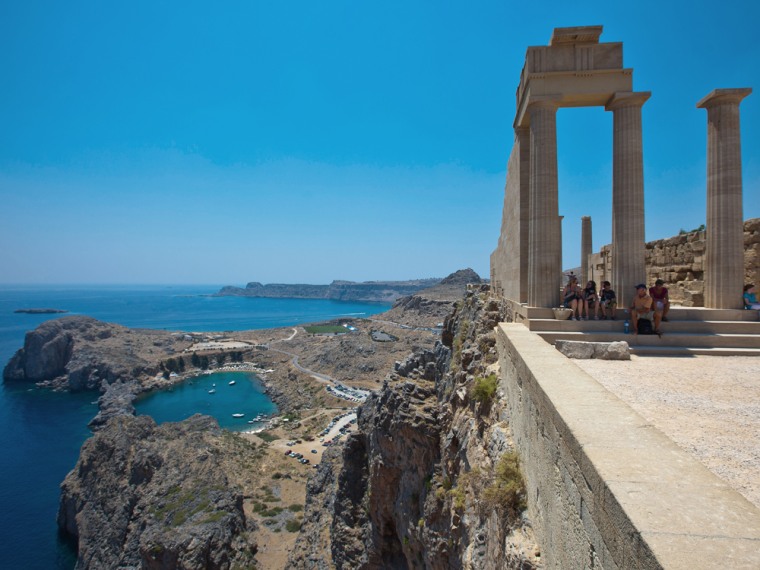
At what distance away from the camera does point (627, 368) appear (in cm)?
728

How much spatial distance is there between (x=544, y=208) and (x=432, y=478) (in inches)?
398

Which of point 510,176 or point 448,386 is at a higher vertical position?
point 510,176

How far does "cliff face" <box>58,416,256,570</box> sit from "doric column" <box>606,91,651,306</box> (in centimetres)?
2548

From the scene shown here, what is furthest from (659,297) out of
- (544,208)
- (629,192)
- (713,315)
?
(544,208)

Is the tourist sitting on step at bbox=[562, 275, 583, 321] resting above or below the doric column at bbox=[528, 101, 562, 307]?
below

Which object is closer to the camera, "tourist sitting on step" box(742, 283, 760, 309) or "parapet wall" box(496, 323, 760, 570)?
"parapet wall" box(496, 323, 760, 570)

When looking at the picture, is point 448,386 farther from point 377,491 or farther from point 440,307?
point 440,307

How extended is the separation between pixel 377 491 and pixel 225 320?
184194mm

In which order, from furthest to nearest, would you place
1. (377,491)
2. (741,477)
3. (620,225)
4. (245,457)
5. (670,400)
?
(245,457) < (377,491) < (620,225) < (670,400) < (741,477)

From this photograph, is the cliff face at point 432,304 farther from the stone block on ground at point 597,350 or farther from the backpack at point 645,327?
the stone block on ground at point 597,350

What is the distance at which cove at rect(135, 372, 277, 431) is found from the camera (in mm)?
61700

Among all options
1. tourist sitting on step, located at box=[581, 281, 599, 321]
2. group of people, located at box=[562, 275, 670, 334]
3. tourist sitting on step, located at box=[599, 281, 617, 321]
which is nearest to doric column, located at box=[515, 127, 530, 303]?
group of people, located at box=[562, 275, 670, 334]

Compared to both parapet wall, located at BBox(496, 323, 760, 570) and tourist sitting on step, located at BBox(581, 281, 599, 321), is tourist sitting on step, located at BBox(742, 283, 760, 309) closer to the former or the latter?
tourist sitting on step, located at BBox(581, 281, 599, 321)

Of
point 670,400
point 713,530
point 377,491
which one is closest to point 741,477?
point 713,530
